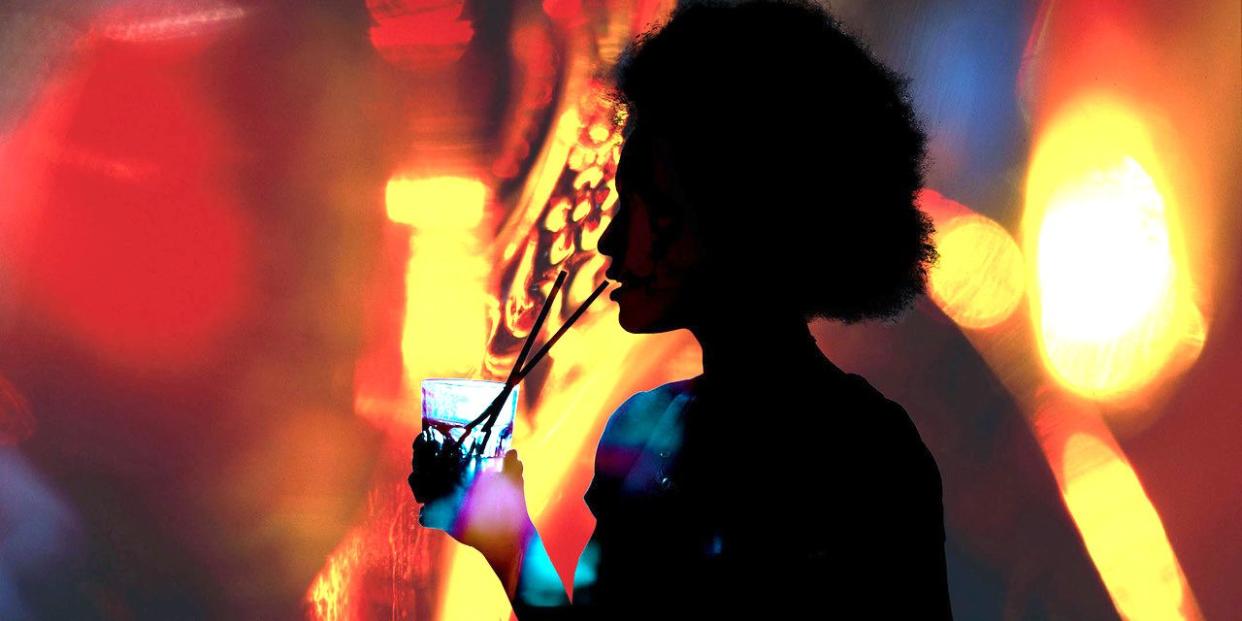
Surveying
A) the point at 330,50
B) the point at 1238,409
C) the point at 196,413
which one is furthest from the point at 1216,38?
the point at 196,413

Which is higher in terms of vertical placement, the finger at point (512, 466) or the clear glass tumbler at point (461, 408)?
the clear glass tumbler at point (461, 408)

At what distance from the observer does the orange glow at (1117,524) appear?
159cm

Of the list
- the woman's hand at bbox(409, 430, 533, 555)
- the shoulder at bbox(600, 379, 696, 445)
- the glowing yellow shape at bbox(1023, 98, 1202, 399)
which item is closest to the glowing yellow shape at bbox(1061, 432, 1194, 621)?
the glowing yellow shape at bbox(1023, 98, 1202, 399)

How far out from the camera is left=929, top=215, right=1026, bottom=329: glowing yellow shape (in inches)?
64.9

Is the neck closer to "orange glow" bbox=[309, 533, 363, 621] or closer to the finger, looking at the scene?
the finger

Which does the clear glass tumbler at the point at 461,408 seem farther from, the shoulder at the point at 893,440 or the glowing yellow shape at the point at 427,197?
the glowing yellow shape at the point at 427,197

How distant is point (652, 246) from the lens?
88 centimetres

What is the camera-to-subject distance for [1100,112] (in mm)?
1654

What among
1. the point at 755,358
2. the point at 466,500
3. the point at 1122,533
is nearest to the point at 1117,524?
the point at 1122,533

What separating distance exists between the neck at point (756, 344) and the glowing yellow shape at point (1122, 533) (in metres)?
0.97

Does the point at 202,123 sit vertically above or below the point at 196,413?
above

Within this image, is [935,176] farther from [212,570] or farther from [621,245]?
[212,570]

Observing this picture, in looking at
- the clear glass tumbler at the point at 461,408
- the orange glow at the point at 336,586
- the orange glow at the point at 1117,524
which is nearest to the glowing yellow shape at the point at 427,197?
the orange glow at the point at 336,586

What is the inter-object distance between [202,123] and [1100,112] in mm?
1516
